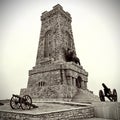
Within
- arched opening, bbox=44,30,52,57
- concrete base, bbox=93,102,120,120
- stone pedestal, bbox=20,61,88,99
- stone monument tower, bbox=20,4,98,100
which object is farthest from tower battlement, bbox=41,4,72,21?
concrete base, bbox=93,102,120,120

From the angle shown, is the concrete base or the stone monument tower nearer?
the concrete base

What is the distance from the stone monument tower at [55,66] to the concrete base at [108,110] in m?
5.80

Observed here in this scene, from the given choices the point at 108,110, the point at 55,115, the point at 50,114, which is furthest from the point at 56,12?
the point at 50,114

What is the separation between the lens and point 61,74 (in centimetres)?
1819

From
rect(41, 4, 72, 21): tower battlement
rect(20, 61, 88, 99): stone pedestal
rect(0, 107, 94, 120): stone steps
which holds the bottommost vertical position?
rect(0, 107, 94, 120): stone steps

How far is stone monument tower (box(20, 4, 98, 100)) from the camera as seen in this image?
16967 millimetres

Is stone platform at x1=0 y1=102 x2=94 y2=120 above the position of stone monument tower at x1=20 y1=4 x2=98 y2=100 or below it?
below

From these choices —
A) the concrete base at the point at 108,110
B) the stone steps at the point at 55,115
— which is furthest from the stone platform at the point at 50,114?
the concrete base at the point at 108,110

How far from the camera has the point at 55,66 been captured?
61.5 feet

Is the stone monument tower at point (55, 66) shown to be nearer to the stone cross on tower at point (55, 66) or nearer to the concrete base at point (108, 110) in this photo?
the stone cross on tower at point (55, 66)

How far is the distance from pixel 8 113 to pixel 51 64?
10.8 m

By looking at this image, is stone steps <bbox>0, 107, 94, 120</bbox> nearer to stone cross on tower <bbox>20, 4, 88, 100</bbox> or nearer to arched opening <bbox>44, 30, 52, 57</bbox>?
stone cross on tower <bbox>20, 4, 88, 100</bbox>

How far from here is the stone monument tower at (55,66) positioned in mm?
16967

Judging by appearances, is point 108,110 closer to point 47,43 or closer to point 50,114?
point 50,114
